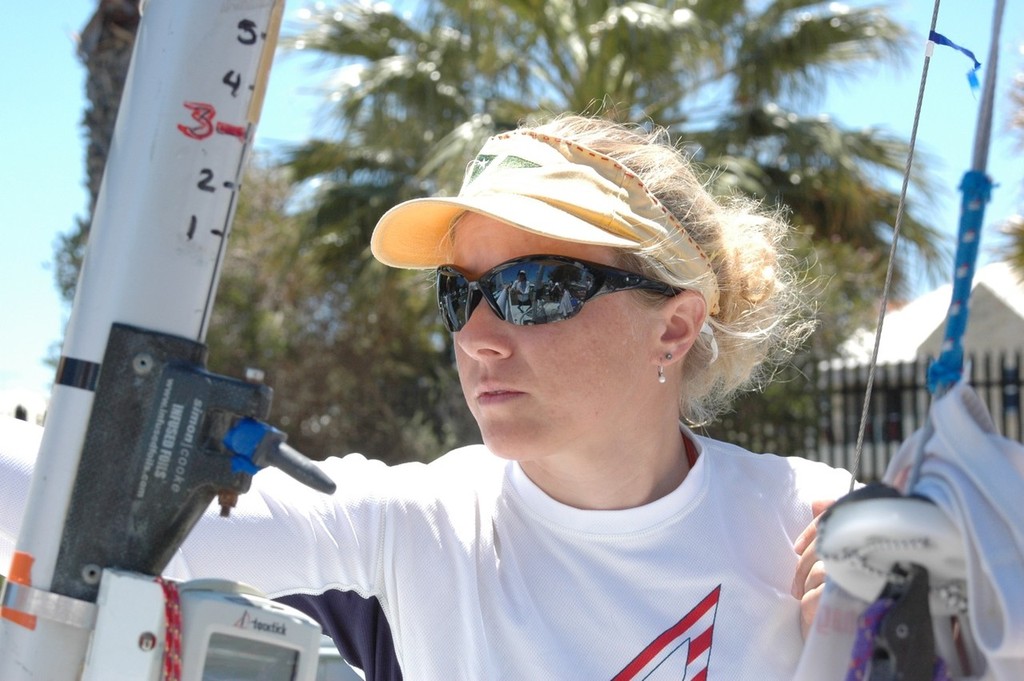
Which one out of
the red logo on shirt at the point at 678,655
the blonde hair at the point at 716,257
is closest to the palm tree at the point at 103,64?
the blonde hair at the point at 716,257

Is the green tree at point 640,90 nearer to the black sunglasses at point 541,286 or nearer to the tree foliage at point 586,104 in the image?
the tree foliage at point 586,104

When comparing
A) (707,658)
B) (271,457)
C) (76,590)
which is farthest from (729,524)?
(76,590)

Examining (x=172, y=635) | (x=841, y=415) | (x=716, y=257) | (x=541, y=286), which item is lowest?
(x=172, y=635)

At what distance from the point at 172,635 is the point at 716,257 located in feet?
4.45

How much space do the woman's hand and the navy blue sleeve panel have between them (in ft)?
2.15

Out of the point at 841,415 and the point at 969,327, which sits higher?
the point at 969,327

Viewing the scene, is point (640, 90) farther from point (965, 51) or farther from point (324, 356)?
point (965, 51)

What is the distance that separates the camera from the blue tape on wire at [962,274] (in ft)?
3.65

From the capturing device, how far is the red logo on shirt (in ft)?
5.71

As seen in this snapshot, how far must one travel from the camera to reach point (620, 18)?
9570 mm

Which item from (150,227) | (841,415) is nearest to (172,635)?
(150,227)

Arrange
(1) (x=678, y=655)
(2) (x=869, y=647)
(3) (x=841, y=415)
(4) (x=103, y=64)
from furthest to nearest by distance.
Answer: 1. (3) (x=841, y=415)
2. (4) (x=103, y=64)
3. (1) (x=678, y=655)
4. (2) (x=869, y=647)

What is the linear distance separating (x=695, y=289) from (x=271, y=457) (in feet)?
3.59

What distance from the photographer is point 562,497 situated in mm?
1921
